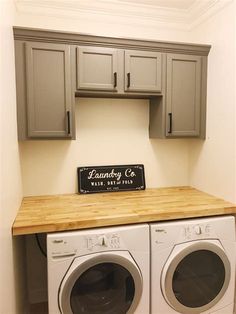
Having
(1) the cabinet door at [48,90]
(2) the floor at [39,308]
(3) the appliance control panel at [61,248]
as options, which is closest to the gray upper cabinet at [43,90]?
(1) the cabinet door at [48,90]

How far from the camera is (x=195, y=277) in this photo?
1883mm

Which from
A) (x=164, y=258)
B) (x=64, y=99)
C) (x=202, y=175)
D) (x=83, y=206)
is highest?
(x=64, y=99)

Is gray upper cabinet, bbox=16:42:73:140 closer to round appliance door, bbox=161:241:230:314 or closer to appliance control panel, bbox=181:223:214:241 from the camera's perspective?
appliance control panel, bbox=181:223:214:241

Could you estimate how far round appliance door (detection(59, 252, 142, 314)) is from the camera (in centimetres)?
159

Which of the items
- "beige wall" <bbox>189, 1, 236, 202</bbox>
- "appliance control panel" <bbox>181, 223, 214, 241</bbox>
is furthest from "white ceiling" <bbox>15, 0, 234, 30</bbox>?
"appliance control panel" <bbox>181, 223, 214, 241</bbox>

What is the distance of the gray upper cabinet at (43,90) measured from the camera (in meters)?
1.90

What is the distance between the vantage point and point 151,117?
96.8 inches

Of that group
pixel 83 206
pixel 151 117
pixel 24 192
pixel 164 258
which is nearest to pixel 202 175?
pixel 151 117

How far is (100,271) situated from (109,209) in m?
0.42

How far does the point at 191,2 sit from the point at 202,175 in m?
1.57

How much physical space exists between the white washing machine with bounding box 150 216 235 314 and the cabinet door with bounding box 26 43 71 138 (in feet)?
3.54

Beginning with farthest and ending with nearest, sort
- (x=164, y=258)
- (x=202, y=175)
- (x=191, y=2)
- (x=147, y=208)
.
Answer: (x=202, y=175) < (x=191, y=2) < (x=147, y=208) < (x=164, y=258)

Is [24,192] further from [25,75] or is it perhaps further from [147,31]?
[147,31]

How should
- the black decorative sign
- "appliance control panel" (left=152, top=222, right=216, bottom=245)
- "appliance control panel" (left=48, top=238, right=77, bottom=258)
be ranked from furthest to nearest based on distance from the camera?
1. the black decorative sign
2. "appliance control panel" (left=152, top=222, right=216, bottom=245)
3. "appliance control panel" (left=48, top=238, right=77, bottom=258)
